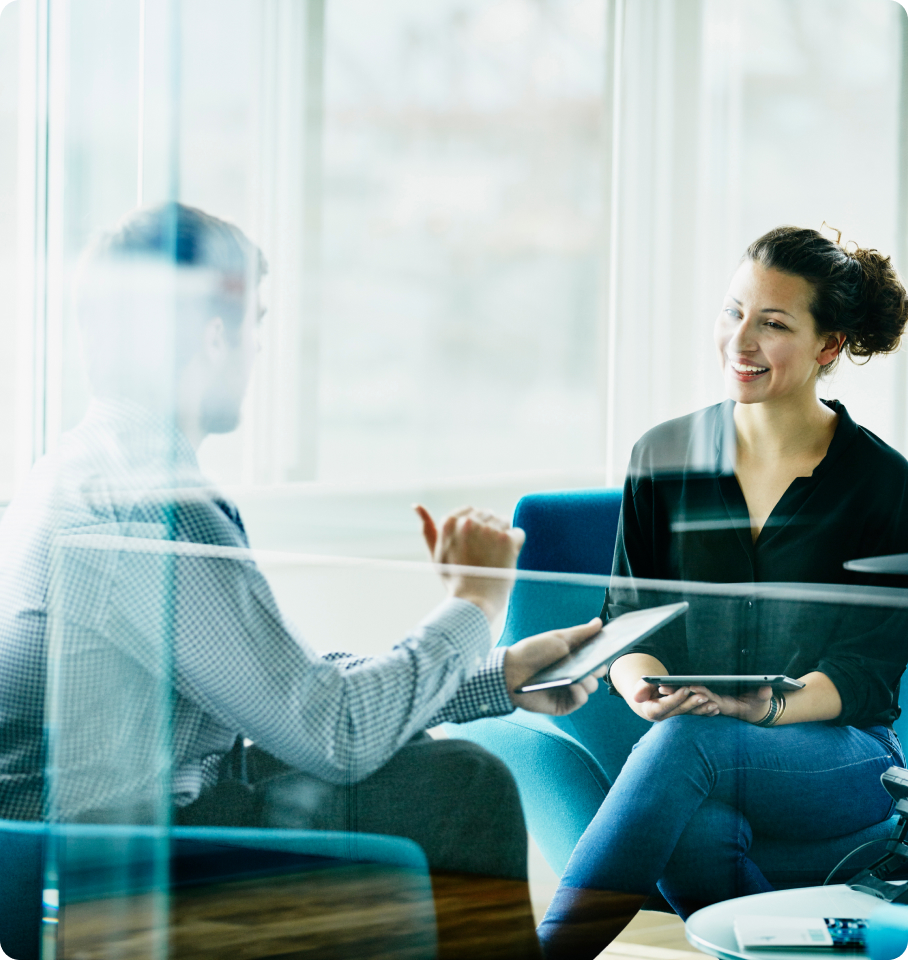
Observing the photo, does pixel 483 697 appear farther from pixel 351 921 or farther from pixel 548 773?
pixel 351 921

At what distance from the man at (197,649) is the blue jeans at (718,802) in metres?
0.12

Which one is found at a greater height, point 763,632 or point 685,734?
point 763,632

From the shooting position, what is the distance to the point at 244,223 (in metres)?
1.40

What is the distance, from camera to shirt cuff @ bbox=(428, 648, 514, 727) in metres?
1.36

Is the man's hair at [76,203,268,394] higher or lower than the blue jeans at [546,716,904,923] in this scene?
higher

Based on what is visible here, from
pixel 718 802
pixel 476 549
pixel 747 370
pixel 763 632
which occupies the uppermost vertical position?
pixel 747 370

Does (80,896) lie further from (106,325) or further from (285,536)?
(106,325)

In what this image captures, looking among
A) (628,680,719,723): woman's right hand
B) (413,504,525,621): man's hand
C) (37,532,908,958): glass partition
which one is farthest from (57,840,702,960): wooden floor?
(413,504,525,621): man's hand

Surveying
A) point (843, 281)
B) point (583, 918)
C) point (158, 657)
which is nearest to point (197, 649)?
point (158, 657)

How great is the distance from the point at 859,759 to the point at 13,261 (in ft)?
4.41

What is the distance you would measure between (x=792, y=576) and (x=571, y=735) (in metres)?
0.36

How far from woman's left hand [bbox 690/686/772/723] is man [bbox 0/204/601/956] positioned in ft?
0.54

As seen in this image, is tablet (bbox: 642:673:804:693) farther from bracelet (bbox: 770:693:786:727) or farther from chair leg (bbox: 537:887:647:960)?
chair leg (bbox: 537:887:647:960)

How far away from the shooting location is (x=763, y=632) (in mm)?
1376
